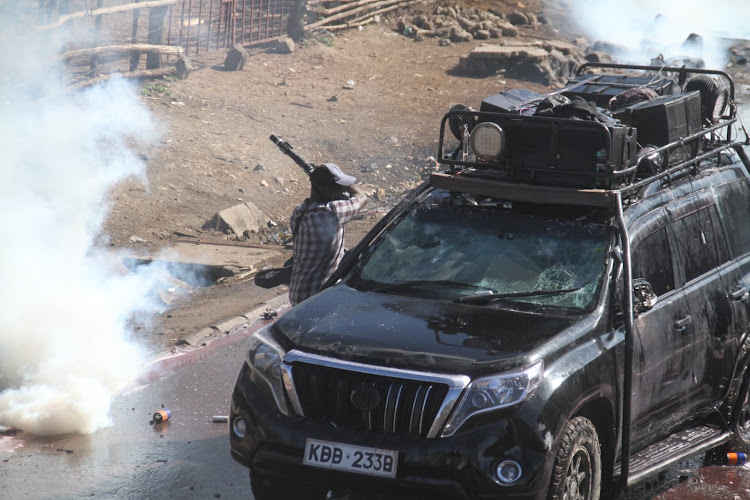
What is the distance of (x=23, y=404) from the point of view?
6148mm

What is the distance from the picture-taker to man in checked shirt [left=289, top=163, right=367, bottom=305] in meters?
6.34

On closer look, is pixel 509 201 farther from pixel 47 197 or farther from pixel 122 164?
pixel 122 164

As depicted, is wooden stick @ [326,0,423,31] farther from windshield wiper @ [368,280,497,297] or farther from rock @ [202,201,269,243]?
windshield wiper @ [368,280,497,297]

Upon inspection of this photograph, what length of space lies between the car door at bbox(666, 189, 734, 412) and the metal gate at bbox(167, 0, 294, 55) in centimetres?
1347

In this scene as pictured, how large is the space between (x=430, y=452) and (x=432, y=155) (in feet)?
37.8

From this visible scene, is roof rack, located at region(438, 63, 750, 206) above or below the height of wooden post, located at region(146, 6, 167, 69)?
above

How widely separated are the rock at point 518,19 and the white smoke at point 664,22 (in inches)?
91.6

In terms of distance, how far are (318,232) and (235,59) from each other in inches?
478

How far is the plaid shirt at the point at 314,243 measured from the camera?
633 cm

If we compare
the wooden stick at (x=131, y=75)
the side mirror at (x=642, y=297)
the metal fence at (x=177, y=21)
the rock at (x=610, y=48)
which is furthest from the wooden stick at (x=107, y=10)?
the rock at (x=610, y=48)

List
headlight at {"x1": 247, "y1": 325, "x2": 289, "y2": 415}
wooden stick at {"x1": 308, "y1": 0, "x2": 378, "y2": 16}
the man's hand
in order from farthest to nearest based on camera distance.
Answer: wooden stick at {"x1": 308, "y1": 0, "x2": 378, "y2": 16} → the man's hand → headlight at {"x1": 247, "y1": 325, "x2": 289, "y2": 415}

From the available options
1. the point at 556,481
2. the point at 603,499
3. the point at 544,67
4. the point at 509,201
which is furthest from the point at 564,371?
the point at 544,67


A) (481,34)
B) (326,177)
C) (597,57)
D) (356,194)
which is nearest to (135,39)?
(481,34)

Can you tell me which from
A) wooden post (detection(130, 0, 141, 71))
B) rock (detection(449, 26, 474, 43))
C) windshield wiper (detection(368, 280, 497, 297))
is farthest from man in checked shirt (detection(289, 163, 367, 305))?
rock (detection(449, 26, 474, 43))
